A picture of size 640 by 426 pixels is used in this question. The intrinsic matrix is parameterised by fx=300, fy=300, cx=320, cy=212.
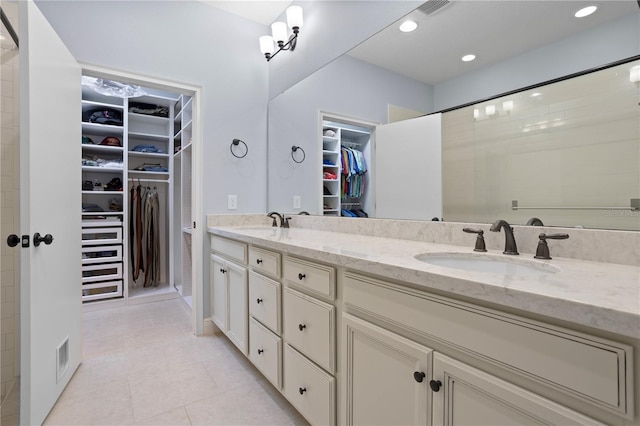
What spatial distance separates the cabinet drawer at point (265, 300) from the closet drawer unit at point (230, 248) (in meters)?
0.17

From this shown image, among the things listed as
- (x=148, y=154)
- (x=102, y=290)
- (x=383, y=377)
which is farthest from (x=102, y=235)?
(x=383, y=377)

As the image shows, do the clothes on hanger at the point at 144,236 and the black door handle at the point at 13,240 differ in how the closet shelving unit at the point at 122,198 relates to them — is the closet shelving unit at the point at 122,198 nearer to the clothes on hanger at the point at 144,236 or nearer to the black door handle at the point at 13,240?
the clothes on hanger at the point at 144,236

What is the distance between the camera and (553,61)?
105 centimetres

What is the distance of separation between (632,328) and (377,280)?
576mm

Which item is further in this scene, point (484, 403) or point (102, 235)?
point (102, 235)

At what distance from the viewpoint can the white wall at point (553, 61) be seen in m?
0.92

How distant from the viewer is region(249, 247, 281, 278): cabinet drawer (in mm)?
1501

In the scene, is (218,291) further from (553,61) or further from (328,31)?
(553,61)

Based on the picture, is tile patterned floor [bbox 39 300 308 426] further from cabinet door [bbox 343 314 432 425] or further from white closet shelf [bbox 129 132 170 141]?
white closet shelf [bbox 129 132 170 141]

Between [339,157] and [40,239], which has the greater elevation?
[339,157]

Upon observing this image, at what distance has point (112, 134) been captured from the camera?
350 cm

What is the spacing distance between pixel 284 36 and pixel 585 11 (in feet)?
6.37


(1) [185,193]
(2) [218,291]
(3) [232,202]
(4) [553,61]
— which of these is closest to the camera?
(4) [553,61]

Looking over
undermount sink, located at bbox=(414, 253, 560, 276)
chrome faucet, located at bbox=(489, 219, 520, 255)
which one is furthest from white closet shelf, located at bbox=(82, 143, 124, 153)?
chrome faucet, located at bbox=(489, 219, 520, 255)
